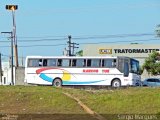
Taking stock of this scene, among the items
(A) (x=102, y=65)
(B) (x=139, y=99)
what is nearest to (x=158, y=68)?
(A) (x=102, y=65)

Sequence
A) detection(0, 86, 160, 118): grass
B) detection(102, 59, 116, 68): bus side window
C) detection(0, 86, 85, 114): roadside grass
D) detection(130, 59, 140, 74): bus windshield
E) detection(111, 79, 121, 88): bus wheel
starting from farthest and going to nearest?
detection(130, 59, 140, 74): bus windshield, detection(102, 59, 116, 68): bus side window, detection(111, 79, 121, 88): bus wheel, detection(0, 86, 85, 114): roadside grass, detection(0, 86, 160, 118): grass

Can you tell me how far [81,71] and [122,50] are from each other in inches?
1357

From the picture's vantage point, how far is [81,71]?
4428cm

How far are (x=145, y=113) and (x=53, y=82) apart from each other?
2804 cm

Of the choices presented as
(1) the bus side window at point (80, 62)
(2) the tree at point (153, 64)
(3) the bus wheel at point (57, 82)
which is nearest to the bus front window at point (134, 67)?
(1) the bus side window at point (80, 62)

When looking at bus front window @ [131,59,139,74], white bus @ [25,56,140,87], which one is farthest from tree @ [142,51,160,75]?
white bus @ [25,56,140,87]

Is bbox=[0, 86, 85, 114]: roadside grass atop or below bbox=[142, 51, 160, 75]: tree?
below

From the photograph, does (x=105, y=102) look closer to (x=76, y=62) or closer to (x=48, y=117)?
(x=48, y=117)

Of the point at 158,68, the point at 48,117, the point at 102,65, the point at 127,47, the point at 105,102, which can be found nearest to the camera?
the point at 48,117

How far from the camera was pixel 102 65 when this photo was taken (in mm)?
43781

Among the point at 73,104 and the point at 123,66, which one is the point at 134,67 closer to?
the point at 123,66

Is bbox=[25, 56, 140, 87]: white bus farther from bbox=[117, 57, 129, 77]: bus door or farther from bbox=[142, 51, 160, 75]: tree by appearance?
bbox=[142, 51, 160, 75]: tree

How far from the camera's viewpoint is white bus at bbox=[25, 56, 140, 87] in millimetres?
43562

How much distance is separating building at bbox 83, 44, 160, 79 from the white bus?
3218 centimetres
